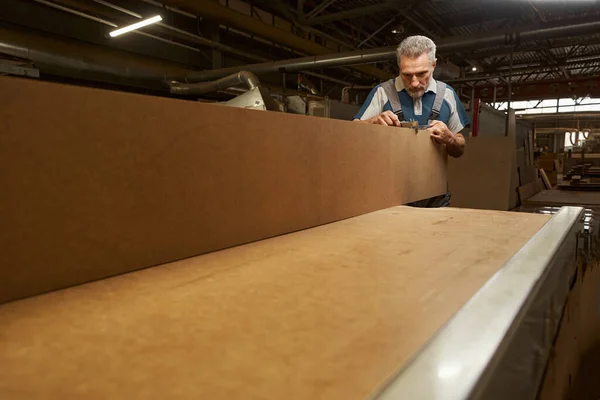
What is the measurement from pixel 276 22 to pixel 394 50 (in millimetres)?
1924

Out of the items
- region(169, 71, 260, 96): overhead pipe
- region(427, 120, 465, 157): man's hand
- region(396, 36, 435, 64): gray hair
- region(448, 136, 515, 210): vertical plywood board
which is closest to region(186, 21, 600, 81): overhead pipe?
region(169, 71, 260, 96): overhead pipe

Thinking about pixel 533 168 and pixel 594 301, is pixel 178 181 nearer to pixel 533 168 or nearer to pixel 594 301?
pixel 594 301

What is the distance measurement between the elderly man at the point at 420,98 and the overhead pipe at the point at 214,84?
59.5 inches

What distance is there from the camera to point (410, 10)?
4.32 metres

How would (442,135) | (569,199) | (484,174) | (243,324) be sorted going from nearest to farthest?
(243,324), (442,135), (569,199), (484,174)

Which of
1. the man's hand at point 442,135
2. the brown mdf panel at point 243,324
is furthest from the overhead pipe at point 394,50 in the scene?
→ the brown mdf panel at point 243,324

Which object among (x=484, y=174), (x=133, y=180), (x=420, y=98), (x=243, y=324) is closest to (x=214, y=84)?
(x=420, y=98)

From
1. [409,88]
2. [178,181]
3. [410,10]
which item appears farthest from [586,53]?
[178,181]

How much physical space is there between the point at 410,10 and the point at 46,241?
15.5 feet

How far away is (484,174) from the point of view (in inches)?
146

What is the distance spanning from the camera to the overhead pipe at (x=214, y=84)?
125 inches

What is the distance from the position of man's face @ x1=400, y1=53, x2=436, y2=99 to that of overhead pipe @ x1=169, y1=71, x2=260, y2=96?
163cm

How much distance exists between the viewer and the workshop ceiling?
11.3 ft

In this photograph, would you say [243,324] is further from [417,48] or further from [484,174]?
[484,174]
